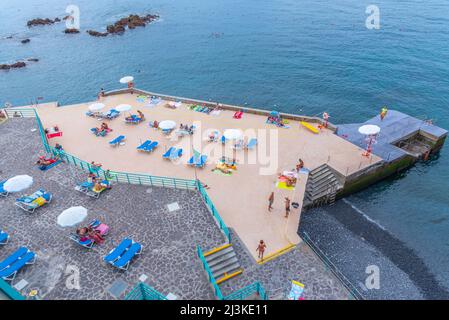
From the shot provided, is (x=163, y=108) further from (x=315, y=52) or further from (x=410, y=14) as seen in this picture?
(x=410, y=14)

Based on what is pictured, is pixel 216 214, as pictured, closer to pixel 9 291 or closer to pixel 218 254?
pixel 218 254

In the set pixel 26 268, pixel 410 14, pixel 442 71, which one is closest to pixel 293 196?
pixel 26 268

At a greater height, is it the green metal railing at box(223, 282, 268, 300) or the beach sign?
the green metal railing at box(223, 282, 268, 300)

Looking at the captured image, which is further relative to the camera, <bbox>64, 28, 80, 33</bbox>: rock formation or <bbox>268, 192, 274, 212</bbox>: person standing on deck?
<bbox>64, 28, 80, 33</bbox>: rock formation

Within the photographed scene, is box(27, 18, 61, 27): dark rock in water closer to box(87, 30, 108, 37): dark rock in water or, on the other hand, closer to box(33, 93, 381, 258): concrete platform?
box(87, 30, 108, 37): dark rock in water

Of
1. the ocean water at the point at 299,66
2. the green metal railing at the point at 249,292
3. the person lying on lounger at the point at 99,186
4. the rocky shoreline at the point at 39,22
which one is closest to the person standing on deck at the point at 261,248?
the green metal railing at the point at 249,292

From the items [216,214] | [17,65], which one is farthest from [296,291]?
[17,65]

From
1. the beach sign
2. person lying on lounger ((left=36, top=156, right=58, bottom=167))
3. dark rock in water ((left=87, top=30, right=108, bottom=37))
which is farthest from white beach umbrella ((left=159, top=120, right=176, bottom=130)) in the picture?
dark rock in water ((left=87, top=30, right=108, bottom=37))
